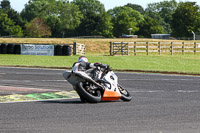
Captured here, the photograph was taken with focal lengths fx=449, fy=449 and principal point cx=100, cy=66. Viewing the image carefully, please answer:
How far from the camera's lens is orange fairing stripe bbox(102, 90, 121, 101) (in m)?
11.5

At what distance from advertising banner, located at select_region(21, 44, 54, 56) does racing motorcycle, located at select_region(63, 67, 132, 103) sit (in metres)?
32.3

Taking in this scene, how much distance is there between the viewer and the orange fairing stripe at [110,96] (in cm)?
1153

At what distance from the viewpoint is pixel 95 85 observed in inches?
448

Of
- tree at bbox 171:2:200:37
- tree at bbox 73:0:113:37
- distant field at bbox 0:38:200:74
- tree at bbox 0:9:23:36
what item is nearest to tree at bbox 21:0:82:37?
tree at bbox 73:0:113:37

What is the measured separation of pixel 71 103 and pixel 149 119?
3.10m

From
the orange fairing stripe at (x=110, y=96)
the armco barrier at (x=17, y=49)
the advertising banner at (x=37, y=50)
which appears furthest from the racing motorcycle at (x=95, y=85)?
the armco barrier at (x=17, y=49)

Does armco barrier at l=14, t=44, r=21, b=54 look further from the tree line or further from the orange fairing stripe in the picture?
the tree line

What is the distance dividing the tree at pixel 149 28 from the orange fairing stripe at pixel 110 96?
4962 inches

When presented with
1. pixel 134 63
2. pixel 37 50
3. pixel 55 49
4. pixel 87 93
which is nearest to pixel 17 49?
pixel 37 50

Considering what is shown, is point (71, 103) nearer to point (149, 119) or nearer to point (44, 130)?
point (149, 119)

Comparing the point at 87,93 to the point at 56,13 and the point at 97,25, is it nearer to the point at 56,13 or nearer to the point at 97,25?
the point at 97,25

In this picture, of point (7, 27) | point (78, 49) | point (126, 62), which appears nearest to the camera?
point (126, 62)

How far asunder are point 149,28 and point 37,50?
97.8 metres

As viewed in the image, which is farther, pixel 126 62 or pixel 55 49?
pixel 55 49
